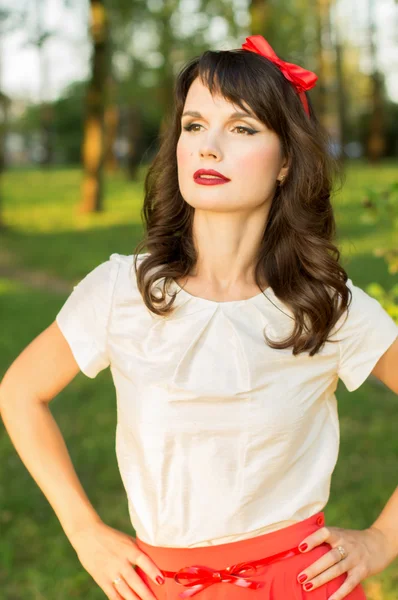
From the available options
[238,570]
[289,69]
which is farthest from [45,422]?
[289,69]

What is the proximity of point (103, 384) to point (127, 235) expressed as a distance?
26.0ft

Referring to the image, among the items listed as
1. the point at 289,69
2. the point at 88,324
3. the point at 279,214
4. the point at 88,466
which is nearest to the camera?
the point at 88,324

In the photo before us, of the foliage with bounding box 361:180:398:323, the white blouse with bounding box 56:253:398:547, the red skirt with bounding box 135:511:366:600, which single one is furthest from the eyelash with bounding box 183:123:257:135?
the foliage with bounding box 361:180:398:323

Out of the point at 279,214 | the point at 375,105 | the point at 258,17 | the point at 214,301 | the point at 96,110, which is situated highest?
the point at 279,214

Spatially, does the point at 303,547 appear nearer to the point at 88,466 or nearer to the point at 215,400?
the point at 215,400

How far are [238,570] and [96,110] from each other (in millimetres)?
16029

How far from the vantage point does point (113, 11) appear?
19562mm

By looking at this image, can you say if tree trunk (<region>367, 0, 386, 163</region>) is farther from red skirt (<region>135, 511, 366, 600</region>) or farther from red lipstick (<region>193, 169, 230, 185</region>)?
red skirt (<region>135, 511, 366, 600</region>)

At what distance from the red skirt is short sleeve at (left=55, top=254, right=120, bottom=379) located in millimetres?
488

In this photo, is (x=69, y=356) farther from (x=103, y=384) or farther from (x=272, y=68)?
(x=103, y=384)

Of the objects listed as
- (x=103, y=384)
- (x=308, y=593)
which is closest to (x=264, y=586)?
(x=308, y=593)

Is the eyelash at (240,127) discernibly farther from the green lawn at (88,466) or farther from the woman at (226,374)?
the green lawn at (88,466)

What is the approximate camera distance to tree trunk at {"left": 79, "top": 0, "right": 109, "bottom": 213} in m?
16.9

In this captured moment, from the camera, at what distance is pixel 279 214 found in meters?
2.38
